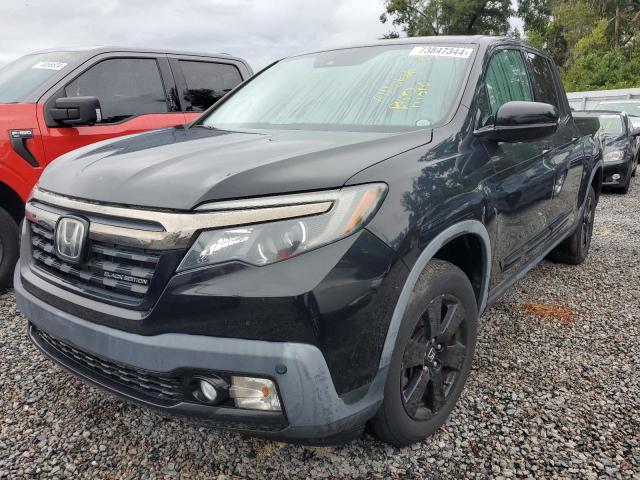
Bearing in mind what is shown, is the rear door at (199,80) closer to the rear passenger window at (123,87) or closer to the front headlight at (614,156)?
the rear passenger window at (123,87)

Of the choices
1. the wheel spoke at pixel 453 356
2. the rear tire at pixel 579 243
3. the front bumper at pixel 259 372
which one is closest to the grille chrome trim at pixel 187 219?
the front bumper at pixel 259 372

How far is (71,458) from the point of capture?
2.03 meters

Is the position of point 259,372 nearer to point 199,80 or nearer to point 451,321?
point 451,321

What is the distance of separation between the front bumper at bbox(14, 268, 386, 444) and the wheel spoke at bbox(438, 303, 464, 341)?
462 mm

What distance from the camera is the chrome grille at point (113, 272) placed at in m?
1.59

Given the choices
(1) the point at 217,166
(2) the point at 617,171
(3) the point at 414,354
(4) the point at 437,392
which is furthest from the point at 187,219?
(2) the point at 617,171

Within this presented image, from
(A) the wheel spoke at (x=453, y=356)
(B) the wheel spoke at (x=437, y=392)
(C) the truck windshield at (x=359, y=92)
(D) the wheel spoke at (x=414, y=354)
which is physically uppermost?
(C) the truck windshield at (x=359, y=92)

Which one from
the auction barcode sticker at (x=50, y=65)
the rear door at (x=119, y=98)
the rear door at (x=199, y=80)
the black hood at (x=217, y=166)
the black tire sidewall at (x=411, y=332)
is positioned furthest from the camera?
the rear door at (x=199, y=80)

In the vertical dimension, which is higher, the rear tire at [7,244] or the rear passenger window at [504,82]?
the rear passenger window at [504,82]

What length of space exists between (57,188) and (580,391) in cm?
250

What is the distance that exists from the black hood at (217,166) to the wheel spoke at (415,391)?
0.85 meters

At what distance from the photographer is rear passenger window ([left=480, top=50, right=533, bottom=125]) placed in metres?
2.52

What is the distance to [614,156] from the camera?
27.8ft

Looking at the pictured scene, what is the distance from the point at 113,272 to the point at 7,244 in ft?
7.81
